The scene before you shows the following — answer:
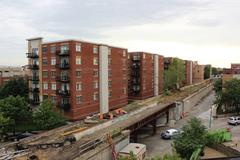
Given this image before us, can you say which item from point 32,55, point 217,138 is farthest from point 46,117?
point 217,138

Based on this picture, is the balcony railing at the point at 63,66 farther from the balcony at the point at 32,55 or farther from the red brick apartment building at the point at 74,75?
the balcony at the point at 32,55

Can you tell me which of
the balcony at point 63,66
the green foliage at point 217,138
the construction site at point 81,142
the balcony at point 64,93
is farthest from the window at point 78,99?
the green foliage at point 217,138

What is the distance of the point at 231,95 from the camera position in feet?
176

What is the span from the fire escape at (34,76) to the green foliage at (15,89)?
8222 mm

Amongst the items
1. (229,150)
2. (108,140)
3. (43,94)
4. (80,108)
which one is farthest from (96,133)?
(43,94)

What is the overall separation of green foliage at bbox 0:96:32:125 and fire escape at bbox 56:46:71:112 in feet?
20.4

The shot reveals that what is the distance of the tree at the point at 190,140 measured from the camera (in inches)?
1200

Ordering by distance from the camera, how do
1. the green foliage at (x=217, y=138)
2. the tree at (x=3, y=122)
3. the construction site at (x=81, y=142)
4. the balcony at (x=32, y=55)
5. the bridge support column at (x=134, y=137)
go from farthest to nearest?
the balcony at (x=32, y=55) < the bridge support column at (x=134, y=137) < the tree at (x=3, y=122) < the green foliage at (x=217, y=138) < the construction site at (x=81, y=142)

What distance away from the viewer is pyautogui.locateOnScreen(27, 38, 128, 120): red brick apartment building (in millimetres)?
48438

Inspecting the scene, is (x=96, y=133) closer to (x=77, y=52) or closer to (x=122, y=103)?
(x=77, y=52)

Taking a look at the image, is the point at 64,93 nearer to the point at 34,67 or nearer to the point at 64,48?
the point at 64,48

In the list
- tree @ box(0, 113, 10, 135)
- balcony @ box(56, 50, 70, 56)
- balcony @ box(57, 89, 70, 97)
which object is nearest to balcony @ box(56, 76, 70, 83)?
balcony @ box(57, 89, 70, 97)

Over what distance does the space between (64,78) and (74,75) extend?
2067 mm

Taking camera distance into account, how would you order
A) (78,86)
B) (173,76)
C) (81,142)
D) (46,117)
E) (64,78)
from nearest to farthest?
(81,142) → (46,117) → (64,78) → (78,86) → (173,76)
